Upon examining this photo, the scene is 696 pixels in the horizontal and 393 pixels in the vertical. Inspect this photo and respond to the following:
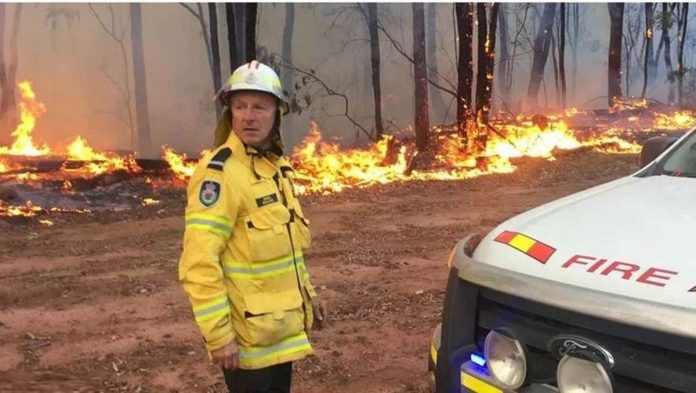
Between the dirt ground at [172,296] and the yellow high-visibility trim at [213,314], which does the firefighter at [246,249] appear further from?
the dirt ground at [172,296]

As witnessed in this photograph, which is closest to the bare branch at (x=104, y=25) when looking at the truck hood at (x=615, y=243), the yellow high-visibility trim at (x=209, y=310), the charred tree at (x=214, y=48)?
the charred tree at (x=214, y=48)

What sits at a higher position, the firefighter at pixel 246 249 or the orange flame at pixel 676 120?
the firefighter at pixel 246 249

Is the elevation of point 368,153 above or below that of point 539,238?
below

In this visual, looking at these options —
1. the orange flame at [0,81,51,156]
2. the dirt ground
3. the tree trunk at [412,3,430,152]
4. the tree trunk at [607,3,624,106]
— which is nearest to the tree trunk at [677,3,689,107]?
→ the tree trunk at [607,3,624,106]

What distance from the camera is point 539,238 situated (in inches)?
98.3

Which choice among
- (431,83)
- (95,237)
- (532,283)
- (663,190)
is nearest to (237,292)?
(532,283)

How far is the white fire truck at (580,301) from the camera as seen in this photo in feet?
6.51

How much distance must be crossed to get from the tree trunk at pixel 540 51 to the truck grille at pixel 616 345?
47.3ft

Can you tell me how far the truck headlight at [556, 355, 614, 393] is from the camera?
2059 millimetres

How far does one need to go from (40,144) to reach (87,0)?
2.28 metres

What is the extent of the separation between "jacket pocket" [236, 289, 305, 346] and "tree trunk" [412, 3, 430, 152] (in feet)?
37.7

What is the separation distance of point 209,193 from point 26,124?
9303 mm

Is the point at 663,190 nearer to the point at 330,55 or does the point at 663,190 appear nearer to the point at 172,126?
the point at 172,126

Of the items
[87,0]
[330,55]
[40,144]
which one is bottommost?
[40,144]
